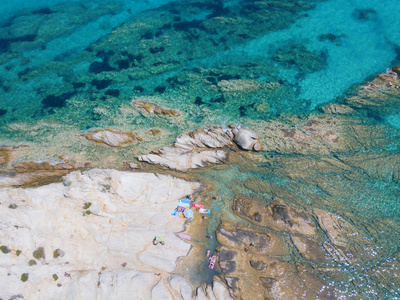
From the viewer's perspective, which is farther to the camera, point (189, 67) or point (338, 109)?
point (189, 67)

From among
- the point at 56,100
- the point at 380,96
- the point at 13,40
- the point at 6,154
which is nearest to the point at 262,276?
the point at 380,96

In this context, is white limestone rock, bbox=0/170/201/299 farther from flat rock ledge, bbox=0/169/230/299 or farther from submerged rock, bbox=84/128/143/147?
submerged rock, bbox=84/128/143/147

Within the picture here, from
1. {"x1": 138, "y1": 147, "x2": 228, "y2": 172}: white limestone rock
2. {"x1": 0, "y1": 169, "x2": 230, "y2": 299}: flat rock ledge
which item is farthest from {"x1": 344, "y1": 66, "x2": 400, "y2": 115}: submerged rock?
{"x1": 0, "y1": 169, "x2": 230, "y2": 299}: flat rock ledge

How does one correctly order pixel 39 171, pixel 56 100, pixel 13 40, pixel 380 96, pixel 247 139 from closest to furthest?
1. pixel 39 171
2. pixel 247 139
3. pixel 380 96
4. pixel 56 100
5. pixel 13 40

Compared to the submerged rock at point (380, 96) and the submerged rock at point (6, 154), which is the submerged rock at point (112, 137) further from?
the submerged rock at point (380, 96)

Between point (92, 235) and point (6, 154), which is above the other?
point (6, 154)

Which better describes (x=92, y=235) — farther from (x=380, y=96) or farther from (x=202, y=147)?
(x=380, y=96)

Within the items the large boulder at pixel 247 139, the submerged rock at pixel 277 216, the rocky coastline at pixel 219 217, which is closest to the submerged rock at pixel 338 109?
the rocky coastline at pixel 219 217
